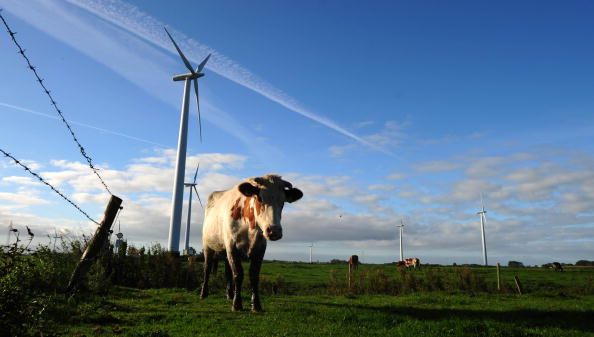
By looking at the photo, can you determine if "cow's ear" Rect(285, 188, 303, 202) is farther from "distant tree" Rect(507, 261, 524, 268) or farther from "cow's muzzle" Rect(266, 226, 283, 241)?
"distant tree" Rect(507, 261, 524, 268)

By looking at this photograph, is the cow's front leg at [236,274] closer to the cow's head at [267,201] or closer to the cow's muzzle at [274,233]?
the cow's head at [267,201]

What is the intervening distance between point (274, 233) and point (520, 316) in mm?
8554

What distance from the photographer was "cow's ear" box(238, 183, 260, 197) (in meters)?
10.9

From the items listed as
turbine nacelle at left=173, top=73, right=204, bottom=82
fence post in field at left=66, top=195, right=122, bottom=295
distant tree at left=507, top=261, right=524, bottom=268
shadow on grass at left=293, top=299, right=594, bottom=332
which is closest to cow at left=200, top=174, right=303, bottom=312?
fence post in field at left=66, top=195, right=122, bottom=295

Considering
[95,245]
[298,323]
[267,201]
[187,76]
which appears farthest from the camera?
[187,76]

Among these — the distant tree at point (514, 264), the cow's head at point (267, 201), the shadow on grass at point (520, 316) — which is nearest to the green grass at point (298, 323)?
the shadow on grass at point (520, 316)

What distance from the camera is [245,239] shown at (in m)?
11.6

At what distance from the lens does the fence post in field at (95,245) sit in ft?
35.0

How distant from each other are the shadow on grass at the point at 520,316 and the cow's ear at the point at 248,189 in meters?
4.64


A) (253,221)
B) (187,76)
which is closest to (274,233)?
(253,221)

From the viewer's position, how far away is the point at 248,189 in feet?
36.0

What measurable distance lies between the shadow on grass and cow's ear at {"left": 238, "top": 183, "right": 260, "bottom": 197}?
15.2ft

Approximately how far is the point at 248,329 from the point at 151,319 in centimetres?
262

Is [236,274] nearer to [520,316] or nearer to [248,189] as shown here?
[248,189]
